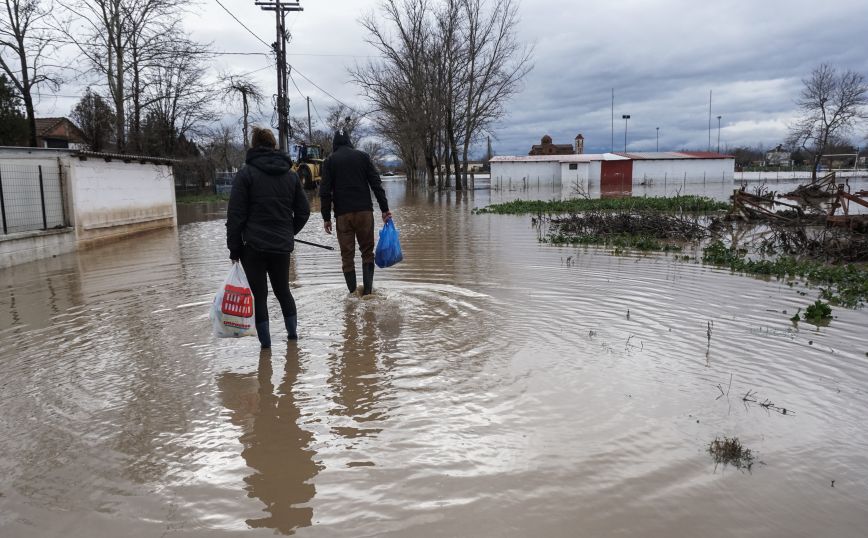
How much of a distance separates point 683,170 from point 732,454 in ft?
200

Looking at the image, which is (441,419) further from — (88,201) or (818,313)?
(88,201)

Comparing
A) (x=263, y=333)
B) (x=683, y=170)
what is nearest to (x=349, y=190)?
(x=263, y=333)

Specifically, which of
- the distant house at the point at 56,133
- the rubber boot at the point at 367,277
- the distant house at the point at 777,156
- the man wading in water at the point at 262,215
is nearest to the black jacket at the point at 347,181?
the rubber boot at the point at 367,277

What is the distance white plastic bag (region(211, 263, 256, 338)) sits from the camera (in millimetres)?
5000

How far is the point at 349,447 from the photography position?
A: 3.50 meters

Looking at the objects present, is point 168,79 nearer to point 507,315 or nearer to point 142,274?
point 142,274

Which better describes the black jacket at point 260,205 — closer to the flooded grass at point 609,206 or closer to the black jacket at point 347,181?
the black jacket at point 347,181

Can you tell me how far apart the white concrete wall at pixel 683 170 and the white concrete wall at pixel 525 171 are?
8286 mm

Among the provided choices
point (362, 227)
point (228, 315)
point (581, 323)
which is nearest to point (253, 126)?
point (228, 315)

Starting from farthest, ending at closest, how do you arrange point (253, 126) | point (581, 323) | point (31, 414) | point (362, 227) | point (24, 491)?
1. point (362, 227)
2. point (581, 323)
3. point (253, 126)
4. point (31, 414)
5. point (24, 491)

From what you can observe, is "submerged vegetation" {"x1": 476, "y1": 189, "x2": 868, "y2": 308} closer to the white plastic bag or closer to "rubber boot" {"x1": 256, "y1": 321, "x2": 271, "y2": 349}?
"rubber boot" {"x1": 256, "y1": 321, "x2": 271, "y2": 349}

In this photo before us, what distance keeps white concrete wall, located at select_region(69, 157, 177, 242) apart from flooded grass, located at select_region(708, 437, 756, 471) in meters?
14.9

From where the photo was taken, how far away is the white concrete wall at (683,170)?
57938mm

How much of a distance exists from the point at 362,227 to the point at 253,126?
7.04ft
